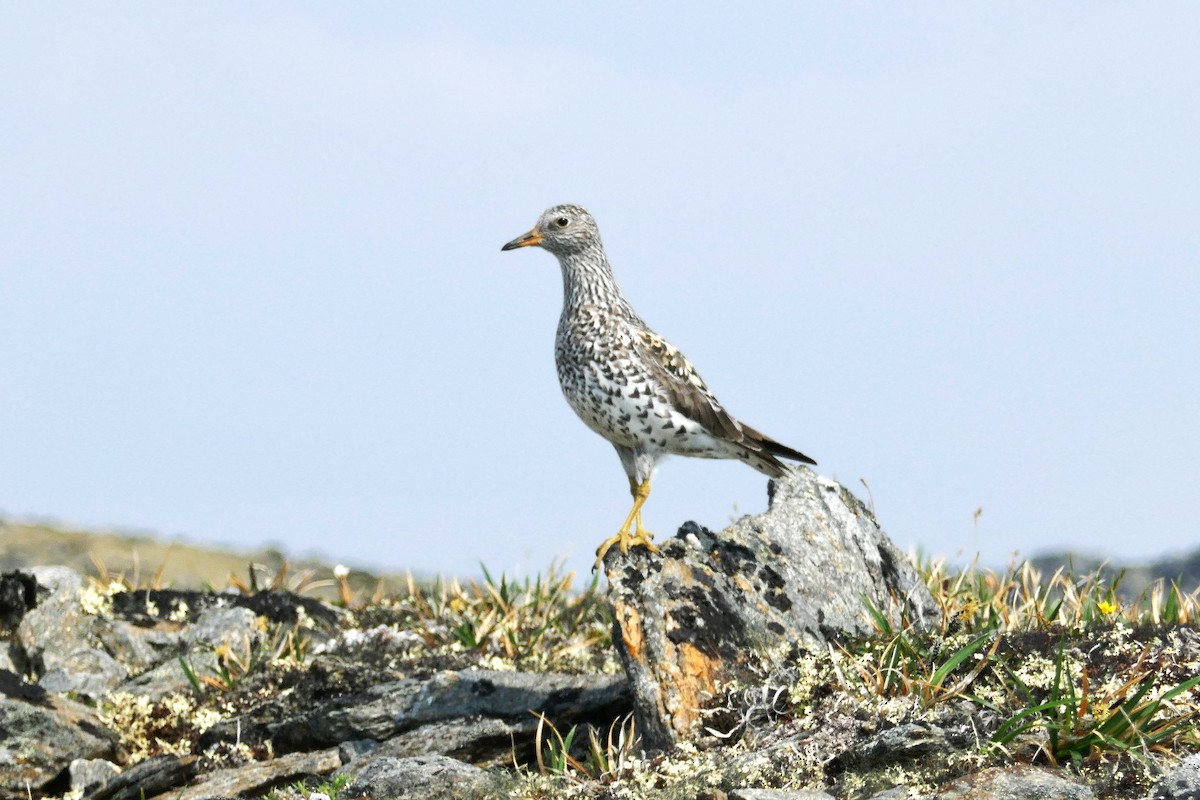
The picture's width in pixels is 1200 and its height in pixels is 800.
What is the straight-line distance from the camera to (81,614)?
1280 centimetres

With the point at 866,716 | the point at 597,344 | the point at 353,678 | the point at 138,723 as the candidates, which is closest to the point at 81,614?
the point at 138,723

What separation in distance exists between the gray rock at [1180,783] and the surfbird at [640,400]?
3932 mm

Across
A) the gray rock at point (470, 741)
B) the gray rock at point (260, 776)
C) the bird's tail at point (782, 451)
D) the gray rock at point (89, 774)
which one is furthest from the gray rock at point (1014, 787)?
the gray rock at point (89, 774)

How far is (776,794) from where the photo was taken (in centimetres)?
673

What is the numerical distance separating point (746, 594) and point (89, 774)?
18.3ft

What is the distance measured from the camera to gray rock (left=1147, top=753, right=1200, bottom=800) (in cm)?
651

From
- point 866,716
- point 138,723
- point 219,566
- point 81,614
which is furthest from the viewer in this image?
point 219,566

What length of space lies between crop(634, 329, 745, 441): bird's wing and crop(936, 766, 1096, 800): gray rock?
159 inches

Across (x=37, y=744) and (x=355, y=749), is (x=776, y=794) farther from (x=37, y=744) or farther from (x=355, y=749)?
(x=37, y=744)

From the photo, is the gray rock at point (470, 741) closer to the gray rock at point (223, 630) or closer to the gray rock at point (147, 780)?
the gray rock at point (147, 780)

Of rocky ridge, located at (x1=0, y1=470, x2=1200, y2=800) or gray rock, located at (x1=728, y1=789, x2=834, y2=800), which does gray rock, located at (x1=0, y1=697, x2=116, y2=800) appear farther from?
gray rock, located at (x1=728, y1=789, x2=834, y2=800)

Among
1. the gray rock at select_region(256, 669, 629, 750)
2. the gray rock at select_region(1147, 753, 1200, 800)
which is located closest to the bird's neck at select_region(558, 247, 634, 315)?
the gray rock at select_region(256, 669, 629, 750)

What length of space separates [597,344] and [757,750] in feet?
12.6

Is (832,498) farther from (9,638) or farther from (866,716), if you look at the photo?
(9,638)
